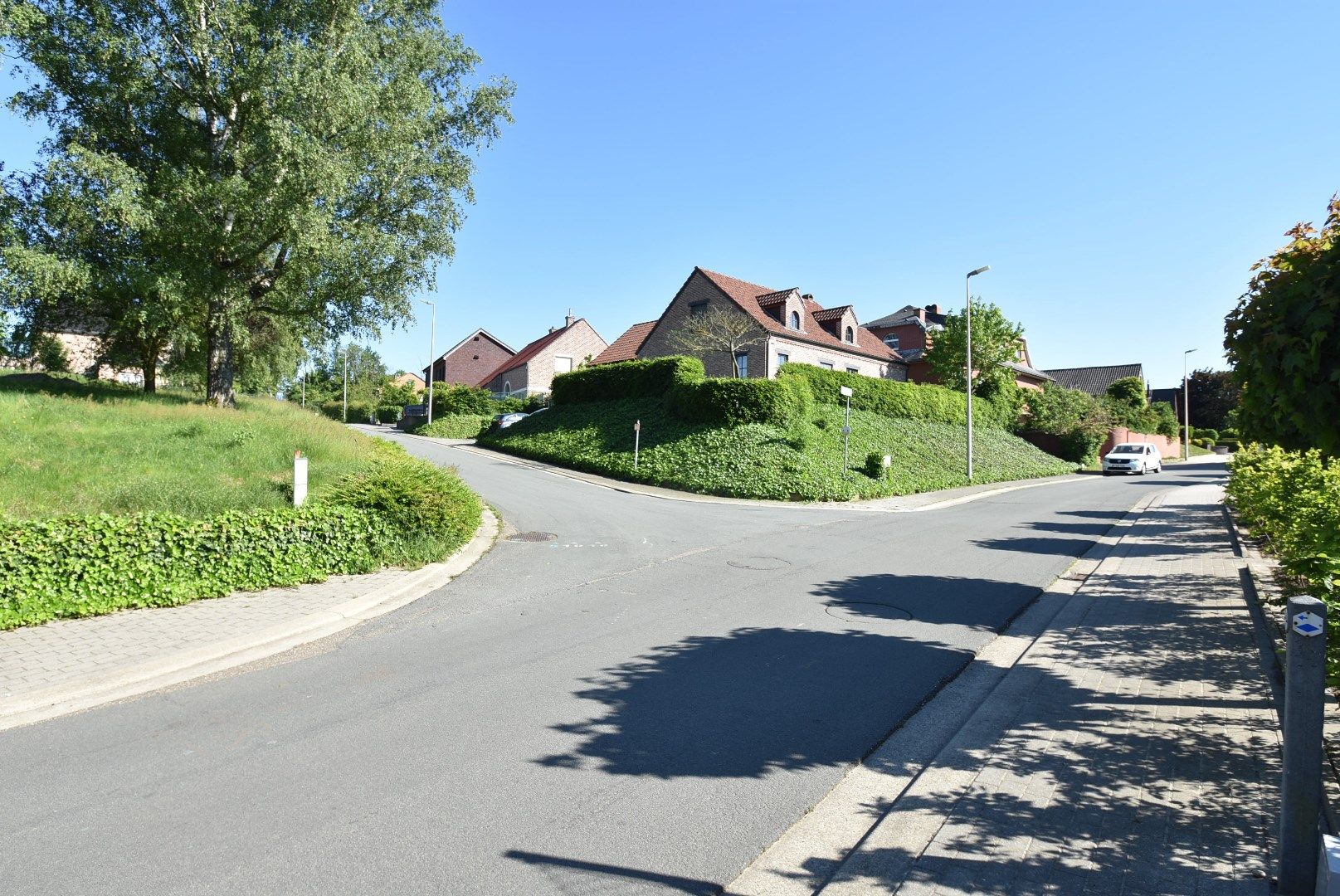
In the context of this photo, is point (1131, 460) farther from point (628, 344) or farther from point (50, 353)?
point (50, 353)

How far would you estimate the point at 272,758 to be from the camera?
4352 mm

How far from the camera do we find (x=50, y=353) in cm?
2498

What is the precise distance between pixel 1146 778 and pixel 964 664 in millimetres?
2269

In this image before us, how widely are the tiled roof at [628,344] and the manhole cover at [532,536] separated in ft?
96.4

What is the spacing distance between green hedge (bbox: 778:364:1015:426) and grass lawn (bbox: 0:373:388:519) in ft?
56.6

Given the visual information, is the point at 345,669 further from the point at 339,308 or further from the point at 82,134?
the point at 82,134

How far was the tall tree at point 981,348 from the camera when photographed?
4106cm

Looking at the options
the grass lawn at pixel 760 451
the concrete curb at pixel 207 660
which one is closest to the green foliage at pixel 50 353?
the grass lawn at pixel 760 451

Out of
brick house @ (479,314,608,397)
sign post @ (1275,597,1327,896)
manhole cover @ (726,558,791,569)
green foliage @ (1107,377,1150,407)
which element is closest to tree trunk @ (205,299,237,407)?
manhole cover @ (726,558,791,569)

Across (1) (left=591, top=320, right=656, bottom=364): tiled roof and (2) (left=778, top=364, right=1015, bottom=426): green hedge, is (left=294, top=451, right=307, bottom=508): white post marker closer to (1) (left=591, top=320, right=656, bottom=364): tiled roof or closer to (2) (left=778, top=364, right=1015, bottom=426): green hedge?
(2) (left=778, top=364, right=1015, bottom=426): green hedge

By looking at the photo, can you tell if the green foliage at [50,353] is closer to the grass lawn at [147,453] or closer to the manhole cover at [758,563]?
the grass lawn at [147,453]

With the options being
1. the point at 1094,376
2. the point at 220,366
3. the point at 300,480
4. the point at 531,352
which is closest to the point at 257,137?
the point at 220,366

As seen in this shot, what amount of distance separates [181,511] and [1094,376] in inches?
3124

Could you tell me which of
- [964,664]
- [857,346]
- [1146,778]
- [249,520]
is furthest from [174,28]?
[857,346]
